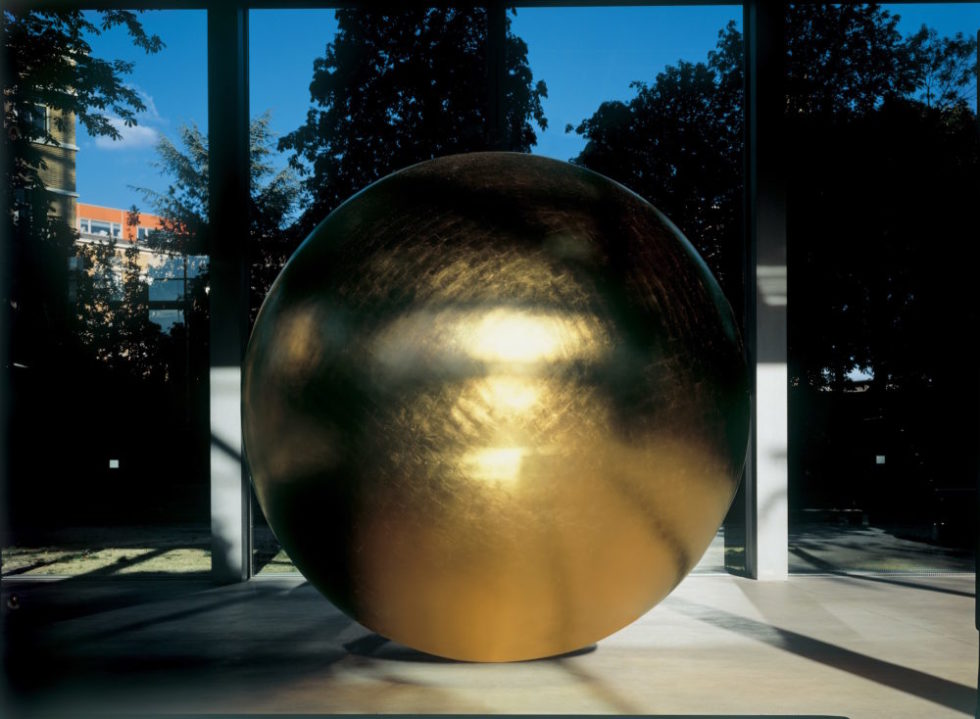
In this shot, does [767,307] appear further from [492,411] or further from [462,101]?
[492,411]

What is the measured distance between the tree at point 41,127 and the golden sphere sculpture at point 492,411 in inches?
290

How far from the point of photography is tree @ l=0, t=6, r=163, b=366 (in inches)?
357

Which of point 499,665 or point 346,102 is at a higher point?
point 346,102

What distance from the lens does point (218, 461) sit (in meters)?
8.75

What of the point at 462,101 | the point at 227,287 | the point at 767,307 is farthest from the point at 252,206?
the point at 767,307

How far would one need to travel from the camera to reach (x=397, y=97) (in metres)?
8.97

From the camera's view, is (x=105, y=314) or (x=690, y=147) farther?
(x=690, y=147)

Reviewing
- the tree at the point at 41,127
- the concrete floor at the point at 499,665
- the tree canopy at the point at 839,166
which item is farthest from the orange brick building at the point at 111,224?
the tree canopy at the point at 839,166

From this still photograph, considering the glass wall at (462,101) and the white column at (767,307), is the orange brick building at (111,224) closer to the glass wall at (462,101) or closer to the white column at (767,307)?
the glass wall at (462,101)

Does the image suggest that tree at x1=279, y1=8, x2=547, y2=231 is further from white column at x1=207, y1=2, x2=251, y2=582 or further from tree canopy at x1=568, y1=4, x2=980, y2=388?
tree canopy at x1=568, y1=4, x2=980, y2=388

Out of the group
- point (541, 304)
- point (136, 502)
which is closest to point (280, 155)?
point (136, 502)

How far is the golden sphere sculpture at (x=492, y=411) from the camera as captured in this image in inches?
95.5

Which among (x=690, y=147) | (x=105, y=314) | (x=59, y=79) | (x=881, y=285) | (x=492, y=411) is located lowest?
(x=492, y=411)

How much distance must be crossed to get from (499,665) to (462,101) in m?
5.80
